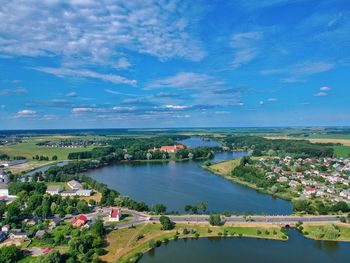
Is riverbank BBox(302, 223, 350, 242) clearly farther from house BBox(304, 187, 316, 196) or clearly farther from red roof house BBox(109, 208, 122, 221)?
red roof house BBox(109, 208, 122, 221)

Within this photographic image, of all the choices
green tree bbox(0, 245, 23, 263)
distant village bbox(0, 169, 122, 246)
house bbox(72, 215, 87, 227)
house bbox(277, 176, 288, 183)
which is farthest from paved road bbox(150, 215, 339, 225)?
house bbox(277, 176, 288, 183)

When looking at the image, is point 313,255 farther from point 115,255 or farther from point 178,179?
point 178,179

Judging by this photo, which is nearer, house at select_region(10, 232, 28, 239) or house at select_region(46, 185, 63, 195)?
house at select_region(10, 232, 28, 239)

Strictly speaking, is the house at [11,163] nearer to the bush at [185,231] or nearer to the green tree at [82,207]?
the green tree at [82,207]

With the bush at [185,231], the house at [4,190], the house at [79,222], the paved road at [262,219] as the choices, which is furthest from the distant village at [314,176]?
the house at [4,190]

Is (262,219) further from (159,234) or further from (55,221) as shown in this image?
(55,221)

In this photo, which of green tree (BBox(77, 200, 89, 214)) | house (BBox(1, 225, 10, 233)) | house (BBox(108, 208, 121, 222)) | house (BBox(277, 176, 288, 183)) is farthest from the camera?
house (BBox(277, 176, 288, 183))
